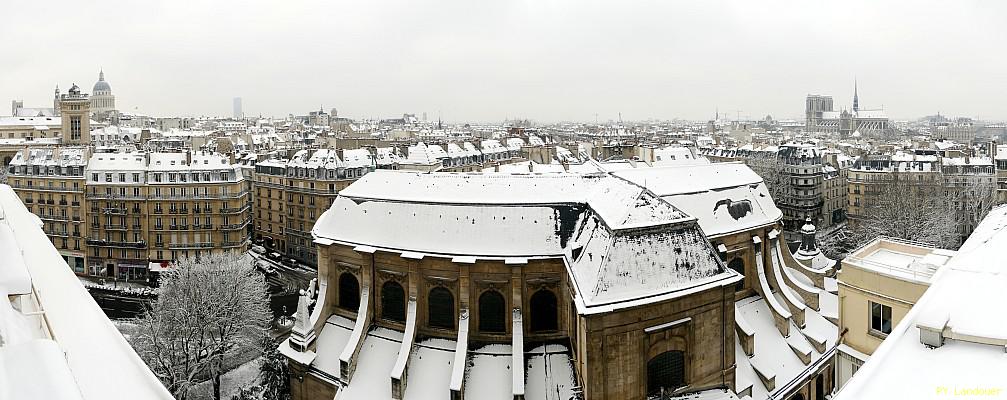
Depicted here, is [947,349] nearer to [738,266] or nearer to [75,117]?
[738,266]

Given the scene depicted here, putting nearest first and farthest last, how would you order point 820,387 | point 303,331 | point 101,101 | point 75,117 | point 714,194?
1. point 303,331
2. point 714,194
3. point 820,387
4. point 75,117
5. point 101,101

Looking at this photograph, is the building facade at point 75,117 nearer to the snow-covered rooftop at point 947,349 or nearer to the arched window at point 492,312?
the arched window at point 492,312

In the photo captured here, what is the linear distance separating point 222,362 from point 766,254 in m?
29.8

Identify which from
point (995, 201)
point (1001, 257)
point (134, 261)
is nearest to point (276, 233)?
point (134, 261)

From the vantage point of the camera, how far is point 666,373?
23.6 meters

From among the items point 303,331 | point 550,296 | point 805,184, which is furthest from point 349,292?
point 805,184

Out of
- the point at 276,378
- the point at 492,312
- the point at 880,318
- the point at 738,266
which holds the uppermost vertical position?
the point at 880,318

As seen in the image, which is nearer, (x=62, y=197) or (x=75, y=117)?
(x=62, y=197)

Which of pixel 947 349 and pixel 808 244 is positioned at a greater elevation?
pixel 947 349

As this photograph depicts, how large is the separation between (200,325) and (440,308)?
52.5ft

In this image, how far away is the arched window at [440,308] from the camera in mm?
27672

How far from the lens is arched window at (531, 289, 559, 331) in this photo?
26938 mm

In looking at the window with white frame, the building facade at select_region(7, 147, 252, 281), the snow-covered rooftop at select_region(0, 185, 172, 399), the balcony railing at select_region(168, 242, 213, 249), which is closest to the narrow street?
the building facade at select_region(7, 147, 252, 281)

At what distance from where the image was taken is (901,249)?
23.5 metres
